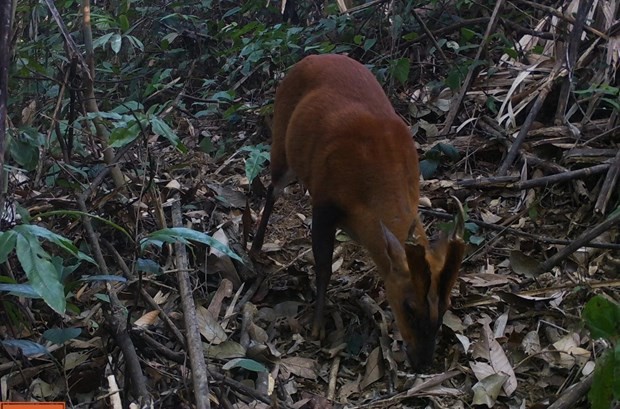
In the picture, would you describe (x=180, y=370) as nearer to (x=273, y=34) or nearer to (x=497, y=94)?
(x=497, y=94)

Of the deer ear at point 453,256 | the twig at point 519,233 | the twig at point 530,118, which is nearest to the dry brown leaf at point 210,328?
the deer ear at point 453,256

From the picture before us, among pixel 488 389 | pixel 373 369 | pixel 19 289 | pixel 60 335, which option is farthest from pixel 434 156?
pixel 19 289

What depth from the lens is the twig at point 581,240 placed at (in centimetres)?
438

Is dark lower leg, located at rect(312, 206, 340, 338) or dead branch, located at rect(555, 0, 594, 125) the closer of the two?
dark lower leg, located at rect(312, 206, 340, 338)

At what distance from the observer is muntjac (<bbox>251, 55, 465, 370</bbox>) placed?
13.5 feet

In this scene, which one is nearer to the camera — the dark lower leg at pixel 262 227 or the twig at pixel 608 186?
the twig at pixel 608 186

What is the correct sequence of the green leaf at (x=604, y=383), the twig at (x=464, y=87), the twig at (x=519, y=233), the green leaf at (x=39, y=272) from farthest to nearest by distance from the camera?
the twig at (x=464, y=87) → the twig at (x=519, y=233) → the green leaf at (x=604, y=383) → the green leaf at (x=39, y=272)

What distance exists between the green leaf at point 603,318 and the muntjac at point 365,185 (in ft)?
3.40

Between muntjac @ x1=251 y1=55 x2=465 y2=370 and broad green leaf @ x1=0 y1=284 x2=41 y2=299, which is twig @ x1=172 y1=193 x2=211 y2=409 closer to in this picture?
broad green leaf @ x1=0 y1=284 x2=41 y2=299

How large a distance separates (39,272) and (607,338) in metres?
2.11

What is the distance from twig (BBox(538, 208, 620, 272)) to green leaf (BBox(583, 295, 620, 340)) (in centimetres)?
169

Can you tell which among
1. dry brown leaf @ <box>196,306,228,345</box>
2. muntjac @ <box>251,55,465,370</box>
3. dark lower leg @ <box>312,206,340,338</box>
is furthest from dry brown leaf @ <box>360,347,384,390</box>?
dry brown leaf @ <box>196,306,228,345</box>

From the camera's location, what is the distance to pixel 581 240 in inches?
180

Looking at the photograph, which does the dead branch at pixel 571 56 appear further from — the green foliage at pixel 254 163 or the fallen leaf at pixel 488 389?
the fallen leaf at pixel 488 389
